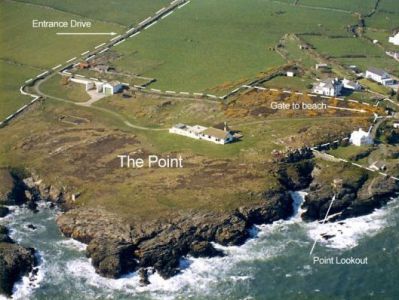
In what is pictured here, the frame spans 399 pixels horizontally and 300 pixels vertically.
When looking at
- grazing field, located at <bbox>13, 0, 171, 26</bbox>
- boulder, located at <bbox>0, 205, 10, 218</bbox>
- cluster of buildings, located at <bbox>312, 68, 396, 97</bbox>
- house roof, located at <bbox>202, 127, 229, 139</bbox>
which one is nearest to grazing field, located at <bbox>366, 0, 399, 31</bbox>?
cluster of buildings, located at <bbox>312, 68, 396, 97</bbox>

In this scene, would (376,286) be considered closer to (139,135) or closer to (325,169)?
(325,169)

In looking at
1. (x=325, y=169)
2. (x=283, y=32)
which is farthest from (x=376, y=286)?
(x=283, y=32)

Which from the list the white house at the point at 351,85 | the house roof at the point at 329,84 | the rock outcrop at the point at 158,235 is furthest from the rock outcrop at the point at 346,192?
the white house at the point at 351,85

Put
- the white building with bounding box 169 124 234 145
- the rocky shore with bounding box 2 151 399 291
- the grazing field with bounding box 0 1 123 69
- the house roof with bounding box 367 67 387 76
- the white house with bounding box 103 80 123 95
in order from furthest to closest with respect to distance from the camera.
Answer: the grazing field with bounding box 0 1 123 69 → the white house with bounding box 103 80 123 95 → the house roof with bounding box 367 67 387 76 → the white building with bounding box 169 124 234 145 → the rocky shore with bounding box 2 151 399 291

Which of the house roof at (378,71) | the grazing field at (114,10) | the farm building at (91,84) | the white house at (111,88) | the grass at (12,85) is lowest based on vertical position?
the grass at (12,85)

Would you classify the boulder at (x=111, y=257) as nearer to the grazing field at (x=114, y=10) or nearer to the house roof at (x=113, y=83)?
the house roof at (x=113, y=83)

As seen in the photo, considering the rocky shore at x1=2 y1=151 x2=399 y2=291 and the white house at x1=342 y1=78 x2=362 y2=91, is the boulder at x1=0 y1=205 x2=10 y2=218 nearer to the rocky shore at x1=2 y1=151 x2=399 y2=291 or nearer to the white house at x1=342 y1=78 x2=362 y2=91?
the rocky shore at x1=2 y1=151 x2=399 y2=291
